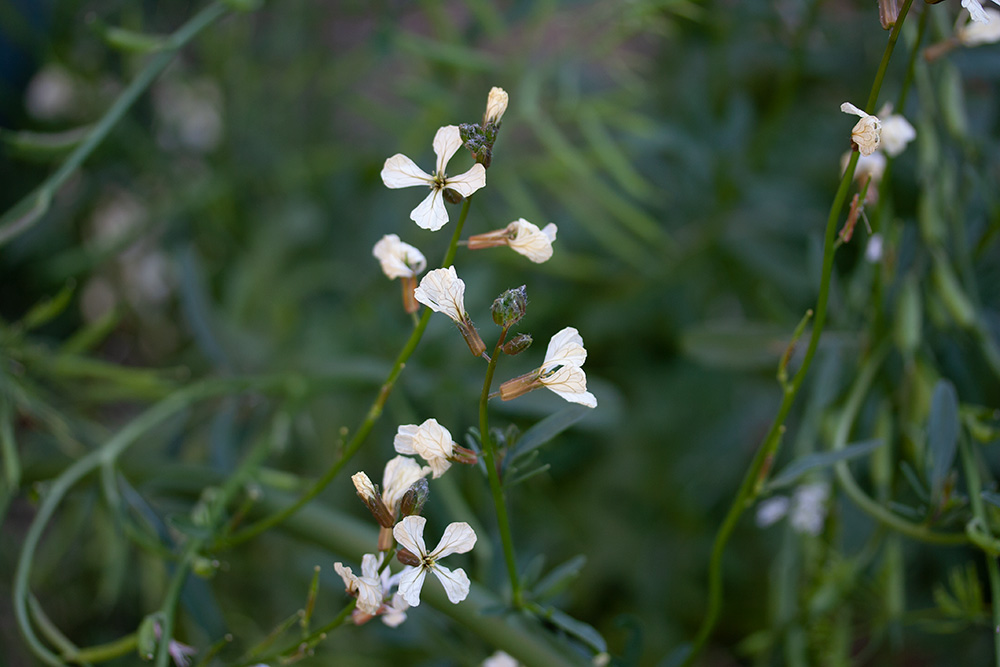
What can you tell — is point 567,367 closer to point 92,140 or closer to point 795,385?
point 795,385

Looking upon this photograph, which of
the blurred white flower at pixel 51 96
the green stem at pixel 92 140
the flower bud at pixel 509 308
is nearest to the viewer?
the flower bud at pixel 509 308

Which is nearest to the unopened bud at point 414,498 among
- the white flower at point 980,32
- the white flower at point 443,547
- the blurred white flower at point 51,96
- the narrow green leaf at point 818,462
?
the white flower at point 443,547

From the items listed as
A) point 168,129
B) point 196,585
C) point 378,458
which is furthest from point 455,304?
point 168,129

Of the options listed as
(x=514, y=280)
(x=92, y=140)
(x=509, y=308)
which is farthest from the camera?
(x=514, y=280)

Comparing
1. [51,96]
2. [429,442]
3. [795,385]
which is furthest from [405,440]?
[51,96]

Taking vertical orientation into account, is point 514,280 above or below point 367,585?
below

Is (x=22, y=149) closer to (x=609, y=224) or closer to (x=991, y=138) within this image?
(x=609, y=224)

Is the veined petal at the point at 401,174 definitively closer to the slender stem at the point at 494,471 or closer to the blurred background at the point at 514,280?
the slender stem at the point at 494,471
